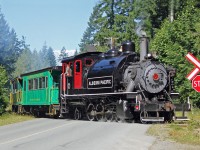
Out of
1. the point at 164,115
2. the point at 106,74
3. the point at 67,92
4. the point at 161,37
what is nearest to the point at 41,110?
the point at 67,92

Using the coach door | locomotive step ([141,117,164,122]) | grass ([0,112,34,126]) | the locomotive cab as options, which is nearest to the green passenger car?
grass ([0,112,34,126])

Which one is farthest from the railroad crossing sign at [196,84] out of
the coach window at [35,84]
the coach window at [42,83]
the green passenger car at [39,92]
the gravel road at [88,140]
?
the coach window at [35,84]

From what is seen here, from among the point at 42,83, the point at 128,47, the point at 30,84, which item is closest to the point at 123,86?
the point at 128,47

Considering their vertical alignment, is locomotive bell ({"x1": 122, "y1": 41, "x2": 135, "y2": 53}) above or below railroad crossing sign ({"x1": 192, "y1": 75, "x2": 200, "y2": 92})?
above

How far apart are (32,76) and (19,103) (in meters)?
4.07

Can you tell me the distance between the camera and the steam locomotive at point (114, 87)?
59.8 ft

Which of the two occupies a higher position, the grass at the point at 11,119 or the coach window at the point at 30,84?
the coach window at the point at 30,84

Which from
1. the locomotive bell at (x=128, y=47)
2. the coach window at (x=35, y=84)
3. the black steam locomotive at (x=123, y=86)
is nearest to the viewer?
the black steam locomotive at (x=123, y=86)

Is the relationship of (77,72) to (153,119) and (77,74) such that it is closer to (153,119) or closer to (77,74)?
(77,74)

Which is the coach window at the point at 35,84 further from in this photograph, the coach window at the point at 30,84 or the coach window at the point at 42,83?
the coach window at the point at 42,83

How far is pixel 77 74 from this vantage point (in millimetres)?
22016

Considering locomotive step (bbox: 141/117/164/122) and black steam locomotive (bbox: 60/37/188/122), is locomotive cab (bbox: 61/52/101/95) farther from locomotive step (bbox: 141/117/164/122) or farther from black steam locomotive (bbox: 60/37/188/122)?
locomotive step (bbox: 141/117/164/122)

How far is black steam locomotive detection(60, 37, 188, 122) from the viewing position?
18.2 metres

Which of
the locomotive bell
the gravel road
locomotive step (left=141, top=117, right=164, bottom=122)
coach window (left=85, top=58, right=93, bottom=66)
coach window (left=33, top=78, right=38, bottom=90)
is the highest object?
the locomotive bell
